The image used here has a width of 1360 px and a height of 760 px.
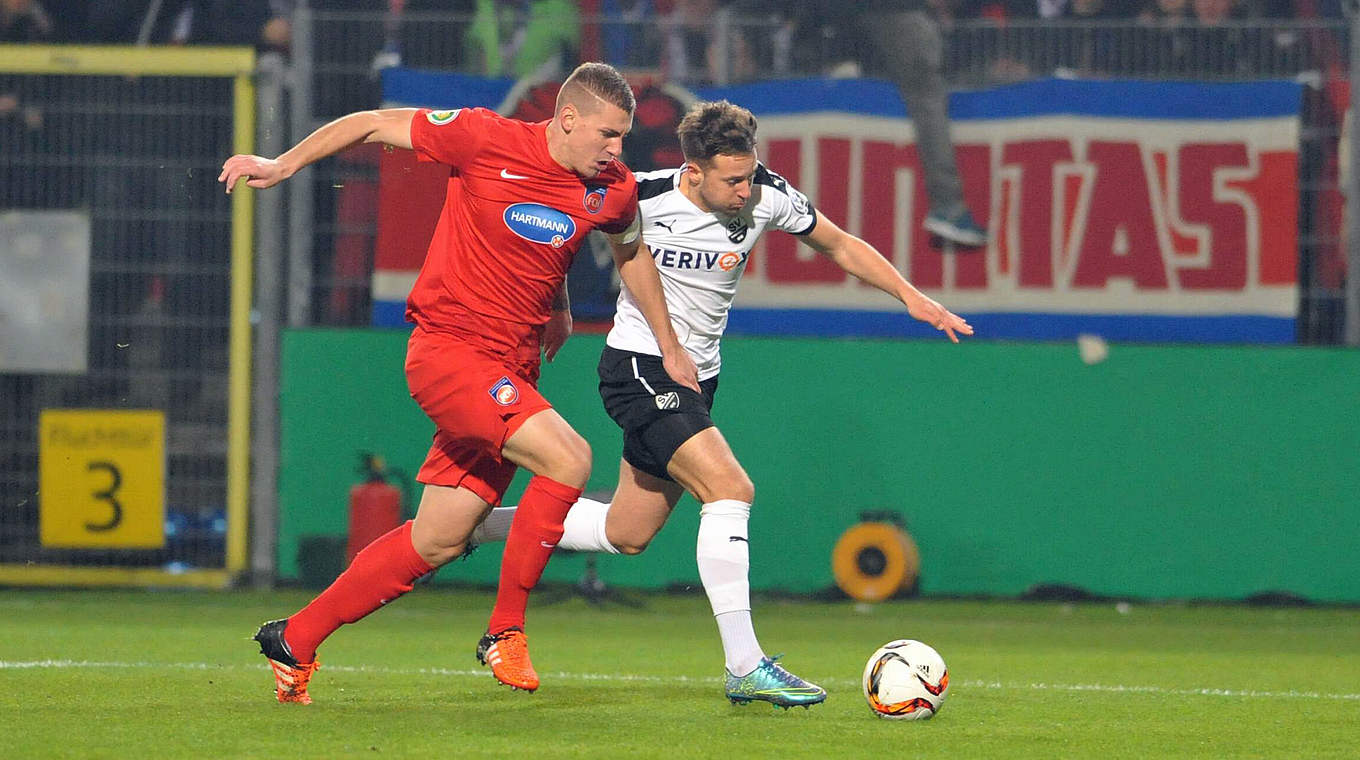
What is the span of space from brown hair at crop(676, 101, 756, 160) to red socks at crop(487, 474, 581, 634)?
1.25 meters

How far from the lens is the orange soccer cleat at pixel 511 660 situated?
6.12 m

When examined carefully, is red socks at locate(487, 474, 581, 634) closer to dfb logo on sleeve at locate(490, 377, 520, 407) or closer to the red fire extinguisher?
dfb logo on sleeve at locate(490, 377, 520, 407)

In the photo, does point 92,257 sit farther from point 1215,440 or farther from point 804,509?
point 1215,440

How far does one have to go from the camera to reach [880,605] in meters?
11.3

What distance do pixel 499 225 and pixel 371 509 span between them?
535cm

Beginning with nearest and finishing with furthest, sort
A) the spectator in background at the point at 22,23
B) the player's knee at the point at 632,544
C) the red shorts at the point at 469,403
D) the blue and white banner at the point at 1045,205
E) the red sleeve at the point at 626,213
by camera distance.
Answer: the red shorts at the point at 469,403 → the red sleeve at the point at 626,213 → the player's knee at the point at 632,544 → the blue and white banner at the point at 1045,205 → the spectator in background at the point at 22,23

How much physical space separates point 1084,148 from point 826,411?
7.14ft

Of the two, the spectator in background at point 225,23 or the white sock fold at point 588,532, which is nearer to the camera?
the white sock fold at point 588,532

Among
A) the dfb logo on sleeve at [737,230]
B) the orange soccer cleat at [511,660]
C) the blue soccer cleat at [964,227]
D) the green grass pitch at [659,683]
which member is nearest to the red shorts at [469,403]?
the orange soccer cleat at [511,660]

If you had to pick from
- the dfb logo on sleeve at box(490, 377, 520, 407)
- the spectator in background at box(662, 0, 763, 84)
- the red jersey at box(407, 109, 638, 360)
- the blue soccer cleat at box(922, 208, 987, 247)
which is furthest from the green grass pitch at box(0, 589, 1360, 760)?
the spectator in background at box(662, 0, 763, 84)

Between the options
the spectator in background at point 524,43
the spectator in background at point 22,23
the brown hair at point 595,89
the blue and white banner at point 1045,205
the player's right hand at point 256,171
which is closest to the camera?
the player's right hand at point 256,171

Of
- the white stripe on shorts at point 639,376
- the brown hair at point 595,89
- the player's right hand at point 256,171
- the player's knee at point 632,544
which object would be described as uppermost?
the brown hair at point 595,89

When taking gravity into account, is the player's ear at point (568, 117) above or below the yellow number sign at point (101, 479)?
above

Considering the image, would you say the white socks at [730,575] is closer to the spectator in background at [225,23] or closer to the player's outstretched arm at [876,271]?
→ the player's outstretched arm at [876,271]
